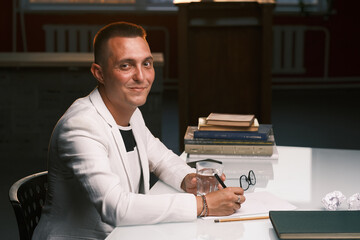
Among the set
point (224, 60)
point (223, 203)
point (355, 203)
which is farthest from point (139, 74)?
point (224, 60)

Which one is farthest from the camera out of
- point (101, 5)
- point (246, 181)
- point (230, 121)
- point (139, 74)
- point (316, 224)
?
point (101, 5)

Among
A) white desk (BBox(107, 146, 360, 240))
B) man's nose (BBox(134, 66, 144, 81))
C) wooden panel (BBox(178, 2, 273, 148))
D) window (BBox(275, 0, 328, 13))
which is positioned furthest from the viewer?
window (BBox(275, 0, 328, 13))

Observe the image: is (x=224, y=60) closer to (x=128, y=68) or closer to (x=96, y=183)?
(x=128, y=68)

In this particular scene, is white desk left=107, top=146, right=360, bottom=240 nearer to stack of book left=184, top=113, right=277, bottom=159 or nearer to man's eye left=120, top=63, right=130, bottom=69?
stack of book left=184, top=113, right=277, bottom=159

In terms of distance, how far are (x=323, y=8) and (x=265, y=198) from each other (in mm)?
7329

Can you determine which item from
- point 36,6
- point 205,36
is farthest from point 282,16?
point 205,36

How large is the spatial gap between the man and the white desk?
0.05 metres

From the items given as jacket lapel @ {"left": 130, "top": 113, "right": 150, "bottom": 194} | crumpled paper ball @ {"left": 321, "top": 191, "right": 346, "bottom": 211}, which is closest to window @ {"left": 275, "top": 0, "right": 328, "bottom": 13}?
jacket lapel @ {"left": 130, "top": 113, "right": 150, "bottom": 194}

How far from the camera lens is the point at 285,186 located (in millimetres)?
1601

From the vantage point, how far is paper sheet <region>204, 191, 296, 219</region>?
1349 mm

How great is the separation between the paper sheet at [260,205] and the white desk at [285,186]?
0.04 meters

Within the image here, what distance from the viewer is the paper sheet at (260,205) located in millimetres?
1349

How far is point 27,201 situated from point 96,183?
0.36 metres

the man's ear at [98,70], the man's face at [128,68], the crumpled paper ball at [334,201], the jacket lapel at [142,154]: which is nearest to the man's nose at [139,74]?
the man's face at [128,68]
